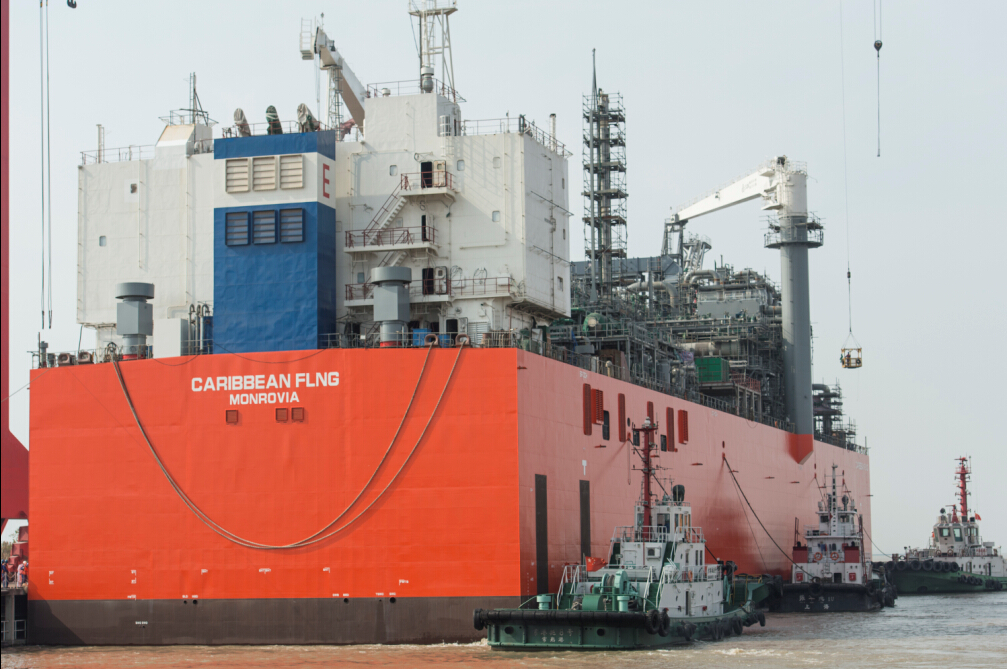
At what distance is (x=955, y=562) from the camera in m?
58.4

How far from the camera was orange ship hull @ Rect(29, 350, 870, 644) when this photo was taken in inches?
1030

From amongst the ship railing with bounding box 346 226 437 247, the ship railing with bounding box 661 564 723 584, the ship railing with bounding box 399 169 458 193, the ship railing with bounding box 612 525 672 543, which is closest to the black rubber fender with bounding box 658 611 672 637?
the ship railing with bounding box 661 564 723 584

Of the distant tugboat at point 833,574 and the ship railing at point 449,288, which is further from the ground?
the ship railing at point 449,288

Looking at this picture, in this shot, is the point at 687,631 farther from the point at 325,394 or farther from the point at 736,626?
the point at 325,394

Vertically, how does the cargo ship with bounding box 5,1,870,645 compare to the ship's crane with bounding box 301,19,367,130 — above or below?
below

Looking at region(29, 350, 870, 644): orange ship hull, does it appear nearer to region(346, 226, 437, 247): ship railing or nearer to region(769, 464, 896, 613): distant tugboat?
region(346, 226, 437, 247): ship railing

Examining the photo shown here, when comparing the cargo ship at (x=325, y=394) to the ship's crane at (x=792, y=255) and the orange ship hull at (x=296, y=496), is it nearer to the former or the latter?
the orange ship hull at (x=296, y=496)

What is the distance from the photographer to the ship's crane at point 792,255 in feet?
160

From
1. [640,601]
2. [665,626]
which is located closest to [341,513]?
[640,601]

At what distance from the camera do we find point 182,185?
31.6m

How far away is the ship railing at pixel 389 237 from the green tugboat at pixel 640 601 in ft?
23.8

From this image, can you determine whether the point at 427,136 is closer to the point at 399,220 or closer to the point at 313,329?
the point at 399,220

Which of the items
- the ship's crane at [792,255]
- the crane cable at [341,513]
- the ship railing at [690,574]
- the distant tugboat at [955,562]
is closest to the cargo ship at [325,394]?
the crane cable at [341,513]

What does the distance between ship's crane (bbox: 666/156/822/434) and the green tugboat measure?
1870 cm
